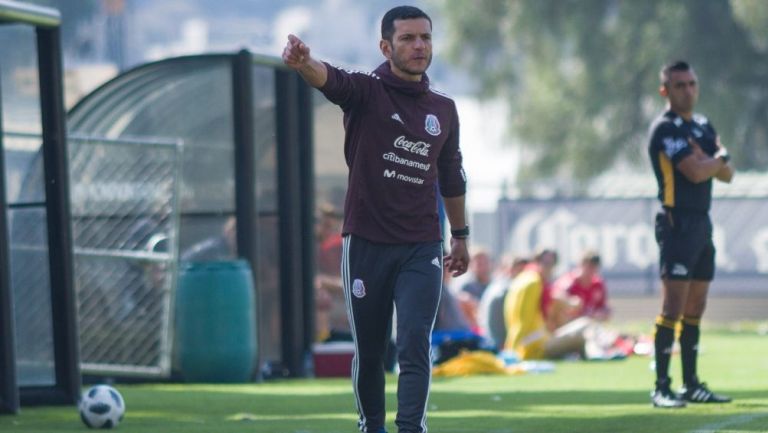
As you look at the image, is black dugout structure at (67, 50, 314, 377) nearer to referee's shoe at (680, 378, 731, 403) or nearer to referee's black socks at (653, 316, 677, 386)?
referee's black socks at (653, 316, 677, 386)

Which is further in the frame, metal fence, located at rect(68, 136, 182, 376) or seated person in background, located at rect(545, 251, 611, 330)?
seated person in background, located at rect(545, 251, 611, 330)

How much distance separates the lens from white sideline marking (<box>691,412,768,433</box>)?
929cm

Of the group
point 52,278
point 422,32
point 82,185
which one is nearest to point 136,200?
point 82,185

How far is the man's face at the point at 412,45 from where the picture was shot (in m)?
8.16

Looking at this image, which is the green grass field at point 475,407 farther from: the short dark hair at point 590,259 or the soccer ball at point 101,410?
the short dark hair at point 590,259

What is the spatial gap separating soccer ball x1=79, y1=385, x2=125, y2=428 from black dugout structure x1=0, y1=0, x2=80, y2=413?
1526 millimetres

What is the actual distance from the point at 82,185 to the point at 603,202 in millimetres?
15784

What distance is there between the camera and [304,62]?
→ 25.5ft

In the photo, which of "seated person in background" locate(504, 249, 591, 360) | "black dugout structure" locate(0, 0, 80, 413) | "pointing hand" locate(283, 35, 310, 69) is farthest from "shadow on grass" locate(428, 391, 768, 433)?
"seated person in background" locate(504, 249, 591, 360)

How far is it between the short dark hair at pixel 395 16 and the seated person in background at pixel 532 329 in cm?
1151

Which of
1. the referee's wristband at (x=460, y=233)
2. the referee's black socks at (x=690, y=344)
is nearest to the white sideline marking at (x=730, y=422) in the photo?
the referee's black socks at (x=690, y=344)

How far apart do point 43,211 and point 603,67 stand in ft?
99.0

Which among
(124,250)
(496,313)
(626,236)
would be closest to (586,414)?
(124,250)

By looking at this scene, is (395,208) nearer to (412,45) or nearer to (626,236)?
(412,45)
